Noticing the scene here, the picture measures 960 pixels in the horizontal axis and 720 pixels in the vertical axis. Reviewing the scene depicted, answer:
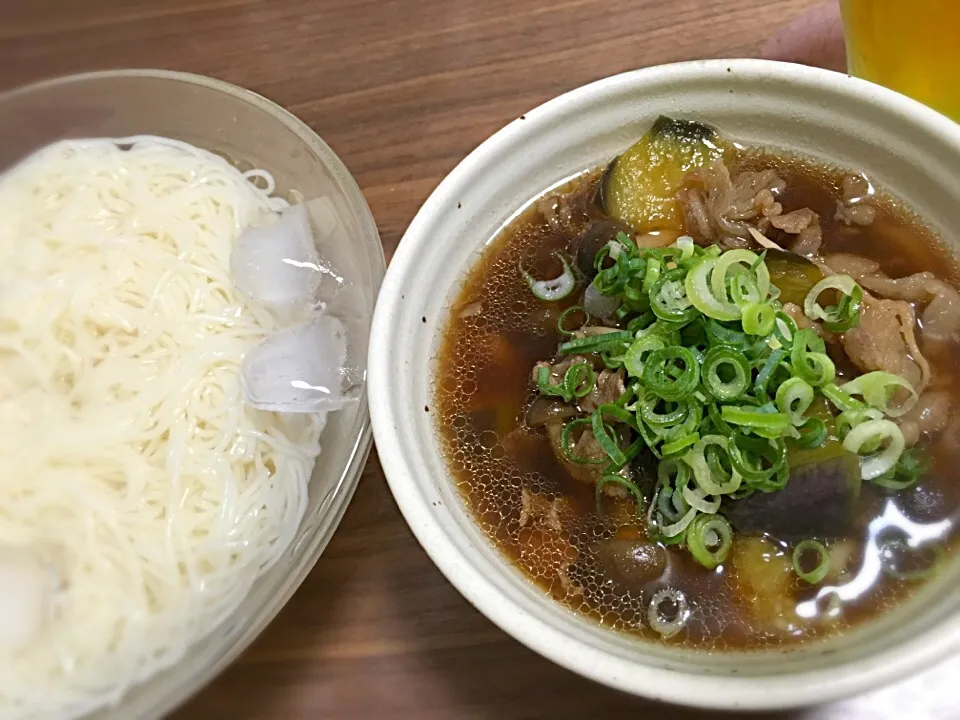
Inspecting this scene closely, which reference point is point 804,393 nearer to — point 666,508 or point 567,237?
point 666,508

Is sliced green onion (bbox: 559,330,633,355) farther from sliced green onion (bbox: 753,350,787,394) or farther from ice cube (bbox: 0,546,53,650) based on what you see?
ice cube (bbox: 0,546,53,650)

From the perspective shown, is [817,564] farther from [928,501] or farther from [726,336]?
[726,336]

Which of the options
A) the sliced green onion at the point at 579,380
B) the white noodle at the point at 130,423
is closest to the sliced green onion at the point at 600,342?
the sliced green onion at the point at 579,380

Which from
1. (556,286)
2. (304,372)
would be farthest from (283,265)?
(556,286)

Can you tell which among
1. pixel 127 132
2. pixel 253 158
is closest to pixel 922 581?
pixel 253 158

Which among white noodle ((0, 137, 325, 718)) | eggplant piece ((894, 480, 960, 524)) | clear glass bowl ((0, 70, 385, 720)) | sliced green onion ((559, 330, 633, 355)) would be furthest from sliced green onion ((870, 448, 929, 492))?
white noodle ((0, 137, 325, 718))
